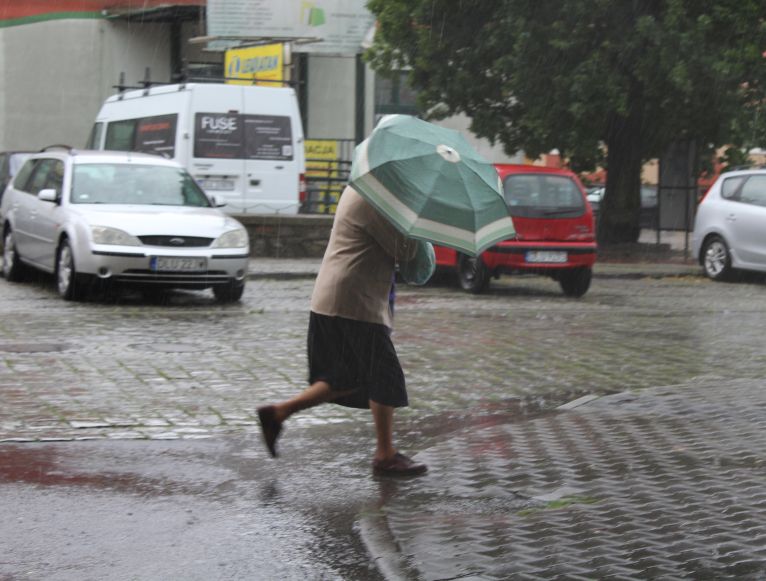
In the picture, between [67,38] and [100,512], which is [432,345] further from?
[67,38]

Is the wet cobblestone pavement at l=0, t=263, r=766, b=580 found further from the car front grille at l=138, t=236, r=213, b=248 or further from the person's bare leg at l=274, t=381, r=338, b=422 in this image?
the car front grille at l=138, t=236, r=213, b=248

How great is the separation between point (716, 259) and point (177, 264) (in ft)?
31.0

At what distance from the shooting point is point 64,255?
14.0 m

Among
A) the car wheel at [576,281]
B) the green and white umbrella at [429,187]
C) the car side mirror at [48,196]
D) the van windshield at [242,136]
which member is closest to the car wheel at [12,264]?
the car side mirror at [48,196]

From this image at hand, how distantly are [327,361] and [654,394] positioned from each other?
3.10 meters

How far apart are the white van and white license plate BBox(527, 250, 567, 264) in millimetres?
6536

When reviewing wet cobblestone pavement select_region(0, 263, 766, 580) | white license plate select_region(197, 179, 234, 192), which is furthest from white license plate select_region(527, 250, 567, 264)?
white license plate select_region(197, 179, 234, 192)

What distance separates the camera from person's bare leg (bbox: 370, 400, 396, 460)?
20.5 feet

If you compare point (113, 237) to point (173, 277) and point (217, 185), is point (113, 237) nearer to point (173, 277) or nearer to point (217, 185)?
point (173, 277)

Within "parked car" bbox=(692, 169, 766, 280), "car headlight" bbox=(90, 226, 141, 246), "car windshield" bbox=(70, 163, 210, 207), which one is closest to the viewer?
"car headlight" bbox=(90, 226, 141, 246)

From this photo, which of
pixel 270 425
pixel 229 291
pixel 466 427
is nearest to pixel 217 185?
pixel 229 291

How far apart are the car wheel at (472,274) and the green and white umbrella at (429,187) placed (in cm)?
1008

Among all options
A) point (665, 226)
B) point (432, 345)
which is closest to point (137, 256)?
point (432, 345)

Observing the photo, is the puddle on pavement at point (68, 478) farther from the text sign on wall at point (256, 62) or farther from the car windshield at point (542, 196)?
the text sign on wall at point (256, 62)
